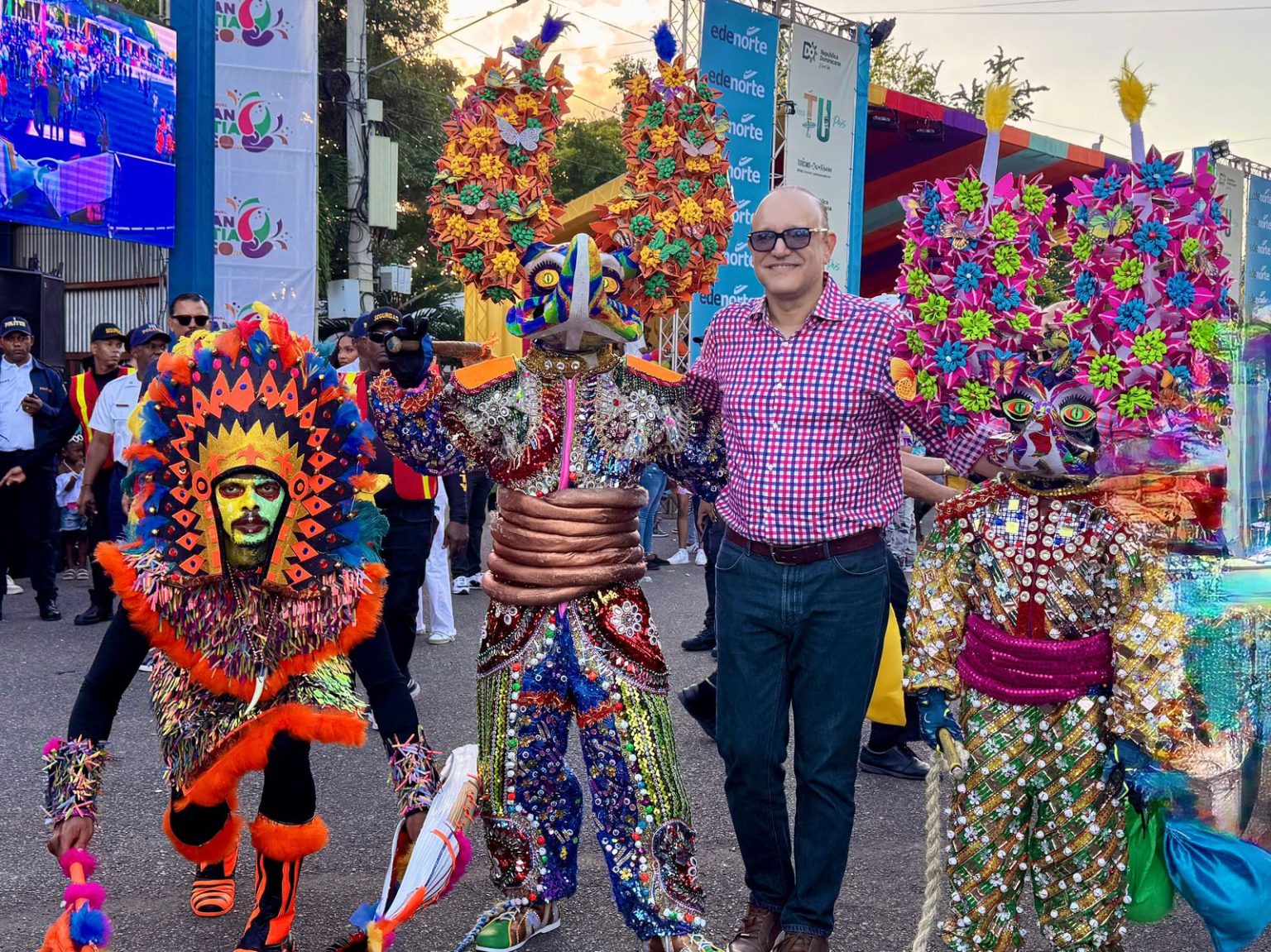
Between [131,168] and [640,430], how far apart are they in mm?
9035

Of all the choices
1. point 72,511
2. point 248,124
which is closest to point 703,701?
point 72,511

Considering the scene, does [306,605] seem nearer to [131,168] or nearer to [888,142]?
[131,168]

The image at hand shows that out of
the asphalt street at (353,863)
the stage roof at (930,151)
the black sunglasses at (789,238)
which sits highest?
the stage roof at (930,151)

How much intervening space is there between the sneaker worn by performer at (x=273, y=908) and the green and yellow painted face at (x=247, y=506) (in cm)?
92

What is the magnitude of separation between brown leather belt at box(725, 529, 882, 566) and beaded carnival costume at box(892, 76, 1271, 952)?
0.74 ft

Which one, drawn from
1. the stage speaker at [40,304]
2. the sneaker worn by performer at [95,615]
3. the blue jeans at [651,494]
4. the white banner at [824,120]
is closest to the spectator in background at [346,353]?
the sneaker worn by performer at [95,615]

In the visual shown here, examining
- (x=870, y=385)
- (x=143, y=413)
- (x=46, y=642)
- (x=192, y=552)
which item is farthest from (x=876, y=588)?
(x=46, y=642)

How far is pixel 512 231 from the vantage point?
347cm

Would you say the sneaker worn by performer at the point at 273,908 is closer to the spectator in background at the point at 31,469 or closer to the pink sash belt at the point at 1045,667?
the pink sash belt at the point at 1045,667

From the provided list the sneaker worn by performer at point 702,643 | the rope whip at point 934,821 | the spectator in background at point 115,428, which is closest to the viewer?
the rope whip at point 934,821

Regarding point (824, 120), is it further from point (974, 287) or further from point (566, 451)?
point (974, 287)

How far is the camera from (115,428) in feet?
24.3

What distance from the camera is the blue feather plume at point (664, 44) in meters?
3.59

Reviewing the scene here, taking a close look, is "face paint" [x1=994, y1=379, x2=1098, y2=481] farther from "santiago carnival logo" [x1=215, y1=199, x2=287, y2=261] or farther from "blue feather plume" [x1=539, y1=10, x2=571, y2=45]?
"santiago carnival logo" [x1=215, y1=199, x2=287, y2=261]
